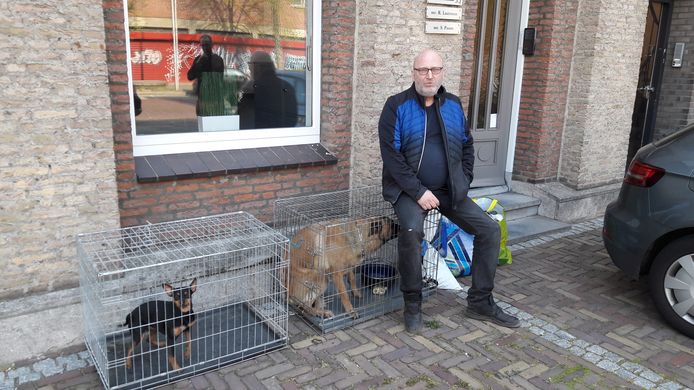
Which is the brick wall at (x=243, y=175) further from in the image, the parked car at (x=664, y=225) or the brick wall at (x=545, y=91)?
the brick wall at (x=545, y=91)

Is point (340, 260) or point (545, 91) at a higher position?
point (545, 91)

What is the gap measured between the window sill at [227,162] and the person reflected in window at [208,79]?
0.51m

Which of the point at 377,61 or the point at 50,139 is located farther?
the point at 377,61

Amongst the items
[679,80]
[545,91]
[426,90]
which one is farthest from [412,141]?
[679,80]

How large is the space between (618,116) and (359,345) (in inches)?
213

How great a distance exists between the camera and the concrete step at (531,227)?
6.26 m

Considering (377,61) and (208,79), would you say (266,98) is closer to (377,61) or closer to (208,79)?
(208,79)

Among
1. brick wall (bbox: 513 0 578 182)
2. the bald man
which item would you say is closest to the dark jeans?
the bald man

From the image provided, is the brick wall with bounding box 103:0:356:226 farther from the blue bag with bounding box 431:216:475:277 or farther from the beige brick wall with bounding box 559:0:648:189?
the beige brick wall with bounding box 559:0:648:189

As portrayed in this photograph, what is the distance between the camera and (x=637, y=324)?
4.37 meters

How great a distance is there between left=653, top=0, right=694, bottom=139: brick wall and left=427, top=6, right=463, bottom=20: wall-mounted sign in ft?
16.9

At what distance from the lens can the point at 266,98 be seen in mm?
5367

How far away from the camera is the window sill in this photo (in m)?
4.30

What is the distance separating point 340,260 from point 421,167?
35.6 inches
